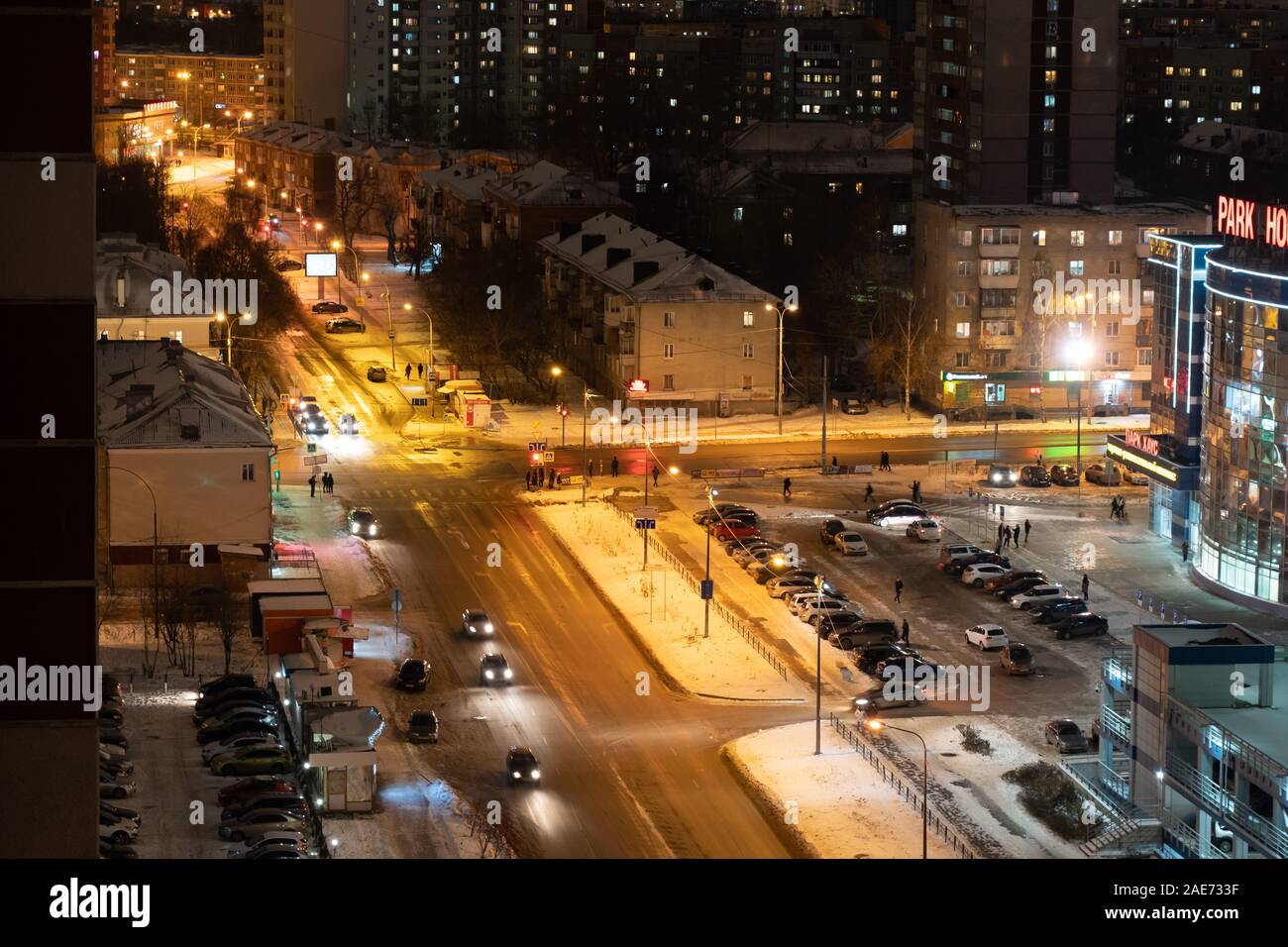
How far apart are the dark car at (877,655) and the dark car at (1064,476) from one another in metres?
16.8

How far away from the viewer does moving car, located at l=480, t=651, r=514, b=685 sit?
35.8 meters

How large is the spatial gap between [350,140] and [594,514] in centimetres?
6652

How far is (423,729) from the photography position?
32312mm

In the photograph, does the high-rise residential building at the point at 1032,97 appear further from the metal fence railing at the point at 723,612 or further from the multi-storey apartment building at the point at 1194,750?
the multi-storey apartment building at the point at 1194,750

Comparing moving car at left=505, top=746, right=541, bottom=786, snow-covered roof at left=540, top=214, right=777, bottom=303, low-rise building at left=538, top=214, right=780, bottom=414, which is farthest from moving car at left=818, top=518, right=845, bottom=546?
moving car at left=505, top=746, right=541, bottom=786

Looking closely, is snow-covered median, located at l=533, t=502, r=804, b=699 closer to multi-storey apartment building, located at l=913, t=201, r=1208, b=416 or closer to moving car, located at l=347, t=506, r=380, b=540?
moving car, located at l=347, t=506, r=380, b=540

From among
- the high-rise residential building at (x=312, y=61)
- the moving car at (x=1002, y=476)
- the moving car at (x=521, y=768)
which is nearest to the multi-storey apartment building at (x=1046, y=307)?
the moving car at (x=1002, y=476)

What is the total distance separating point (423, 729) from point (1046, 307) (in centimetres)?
3693

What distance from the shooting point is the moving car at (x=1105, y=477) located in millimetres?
52656

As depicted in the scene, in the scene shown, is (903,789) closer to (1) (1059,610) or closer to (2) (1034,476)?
(1) (1059,610)

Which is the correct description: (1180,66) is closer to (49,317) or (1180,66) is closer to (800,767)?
(800,767)

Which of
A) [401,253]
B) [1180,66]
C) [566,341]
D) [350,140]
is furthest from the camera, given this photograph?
[1180,66]

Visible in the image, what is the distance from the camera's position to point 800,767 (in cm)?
3077
